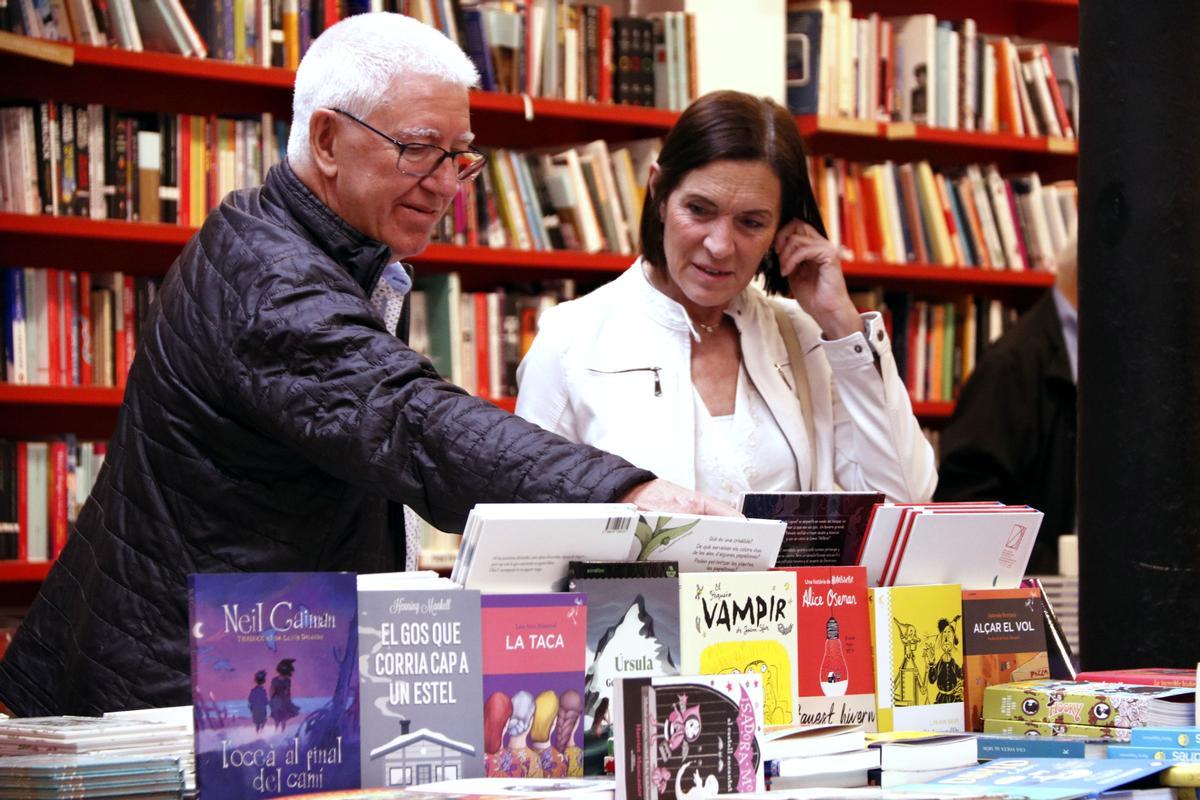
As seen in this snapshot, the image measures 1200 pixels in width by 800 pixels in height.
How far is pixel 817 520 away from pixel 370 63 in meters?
0.84

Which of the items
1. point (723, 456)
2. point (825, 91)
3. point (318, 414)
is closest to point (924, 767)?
point (318, 414)

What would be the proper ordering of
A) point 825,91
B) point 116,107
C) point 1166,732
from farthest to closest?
point 825,91 < point 116,107 < point 1166,732

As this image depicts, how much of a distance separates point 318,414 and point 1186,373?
1.55 m

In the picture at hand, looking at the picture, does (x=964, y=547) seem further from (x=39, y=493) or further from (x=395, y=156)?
(x=39, y=493)

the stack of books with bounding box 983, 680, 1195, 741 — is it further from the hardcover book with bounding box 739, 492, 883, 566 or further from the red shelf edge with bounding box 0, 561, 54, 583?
the red shelf edge with bounding box 0, 561, 54, 583

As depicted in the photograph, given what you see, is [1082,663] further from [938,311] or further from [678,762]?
[938,311]

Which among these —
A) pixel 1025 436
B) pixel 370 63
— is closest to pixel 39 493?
pixel 370 63

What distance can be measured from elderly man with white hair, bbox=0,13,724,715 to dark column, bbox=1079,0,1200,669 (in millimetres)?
Answer: 1173

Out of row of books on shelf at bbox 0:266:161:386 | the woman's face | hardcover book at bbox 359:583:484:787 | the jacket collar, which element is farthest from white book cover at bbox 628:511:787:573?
row of books on shelf at bbox 0:266:161:386

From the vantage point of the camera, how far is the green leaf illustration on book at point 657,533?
1543 millimetres

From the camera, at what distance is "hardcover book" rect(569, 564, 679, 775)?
151 centimetres

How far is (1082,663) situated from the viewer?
8.88 ft

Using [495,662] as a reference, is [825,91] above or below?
above

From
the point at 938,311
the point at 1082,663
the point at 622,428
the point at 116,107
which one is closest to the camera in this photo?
the point at 622,428
